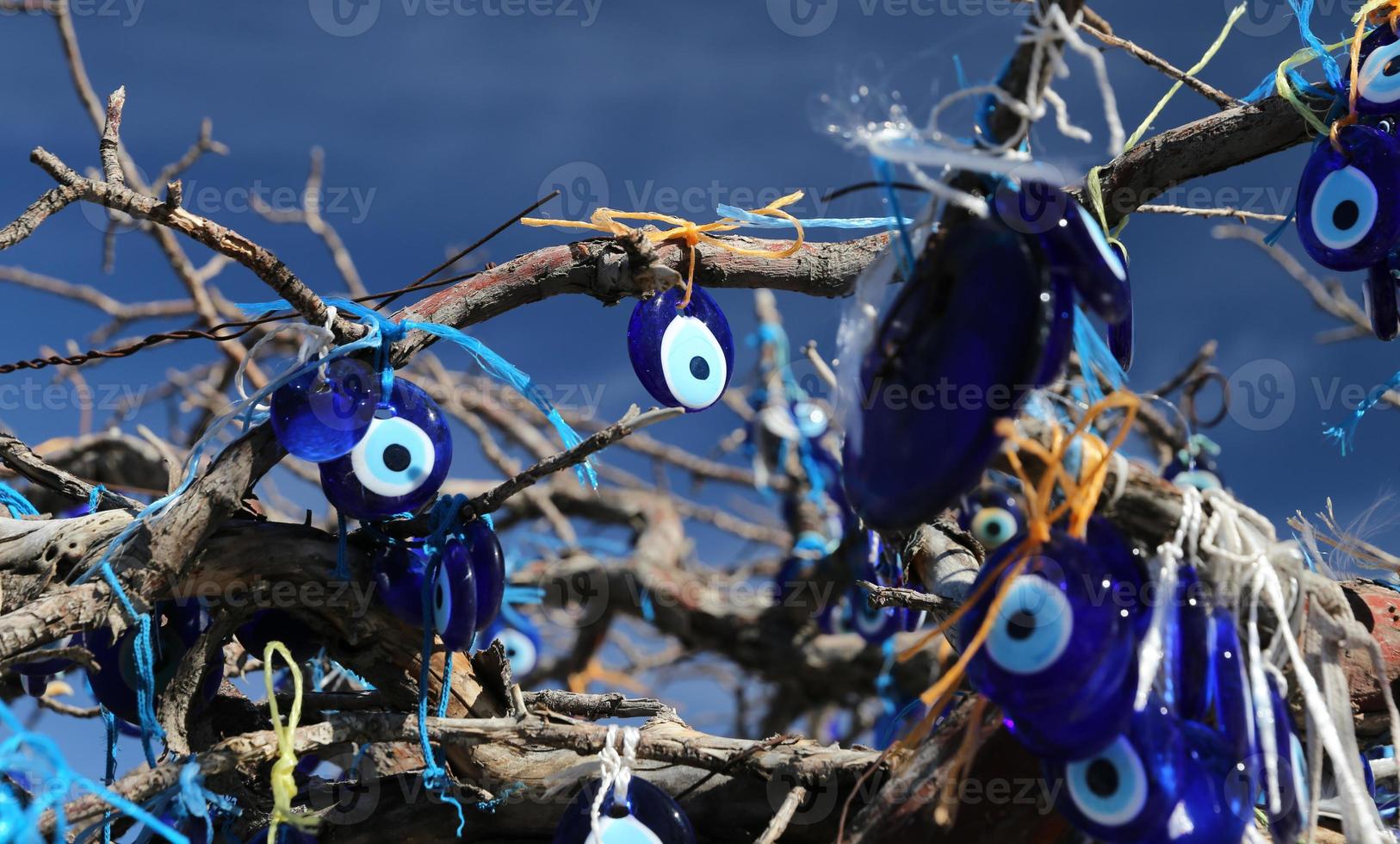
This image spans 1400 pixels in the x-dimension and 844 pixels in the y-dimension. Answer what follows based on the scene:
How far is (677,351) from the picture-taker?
1.58m

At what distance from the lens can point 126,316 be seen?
3.51 m

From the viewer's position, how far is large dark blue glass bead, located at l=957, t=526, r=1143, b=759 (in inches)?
34.4

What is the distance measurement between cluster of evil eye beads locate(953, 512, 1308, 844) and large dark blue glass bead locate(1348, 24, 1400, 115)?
78cm

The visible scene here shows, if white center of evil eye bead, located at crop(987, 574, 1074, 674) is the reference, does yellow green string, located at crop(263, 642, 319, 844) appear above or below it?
below

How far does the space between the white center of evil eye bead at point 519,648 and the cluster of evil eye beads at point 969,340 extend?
2.43 meters

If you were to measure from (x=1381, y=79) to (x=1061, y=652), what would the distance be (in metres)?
0.98

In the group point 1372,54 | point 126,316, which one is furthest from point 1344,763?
point 126,316

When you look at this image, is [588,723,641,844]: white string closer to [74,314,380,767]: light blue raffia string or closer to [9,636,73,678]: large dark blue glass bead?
[74,314,380,767]: light blue raffia string

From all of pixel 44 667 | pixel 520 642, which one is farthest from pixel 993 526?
pixel 520 642

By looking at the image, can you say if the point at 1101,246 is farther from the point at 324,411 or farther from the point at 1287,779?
the point at 324,411

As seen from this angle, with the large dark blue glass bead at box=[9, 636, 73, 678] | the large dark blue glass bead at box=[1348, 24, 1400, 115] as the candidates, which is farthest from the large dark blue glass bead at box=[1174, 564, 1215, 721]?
the large dark blue glass bead at box=[9, 636, 73, 678]

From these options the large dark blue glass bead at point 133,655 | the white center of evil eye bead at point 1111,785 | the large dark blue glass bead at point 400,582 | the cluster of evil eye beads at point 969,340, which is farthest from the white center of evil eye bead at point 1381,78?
the large dark blue glass bead at point 133,655

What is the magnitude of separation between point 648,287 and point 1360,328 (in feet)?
6.80

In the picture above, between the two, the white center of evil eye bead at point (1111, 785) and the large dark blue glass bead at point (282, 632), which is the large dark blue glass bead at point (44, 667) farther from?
the white center of evil eye bead at point (1111, 785)
